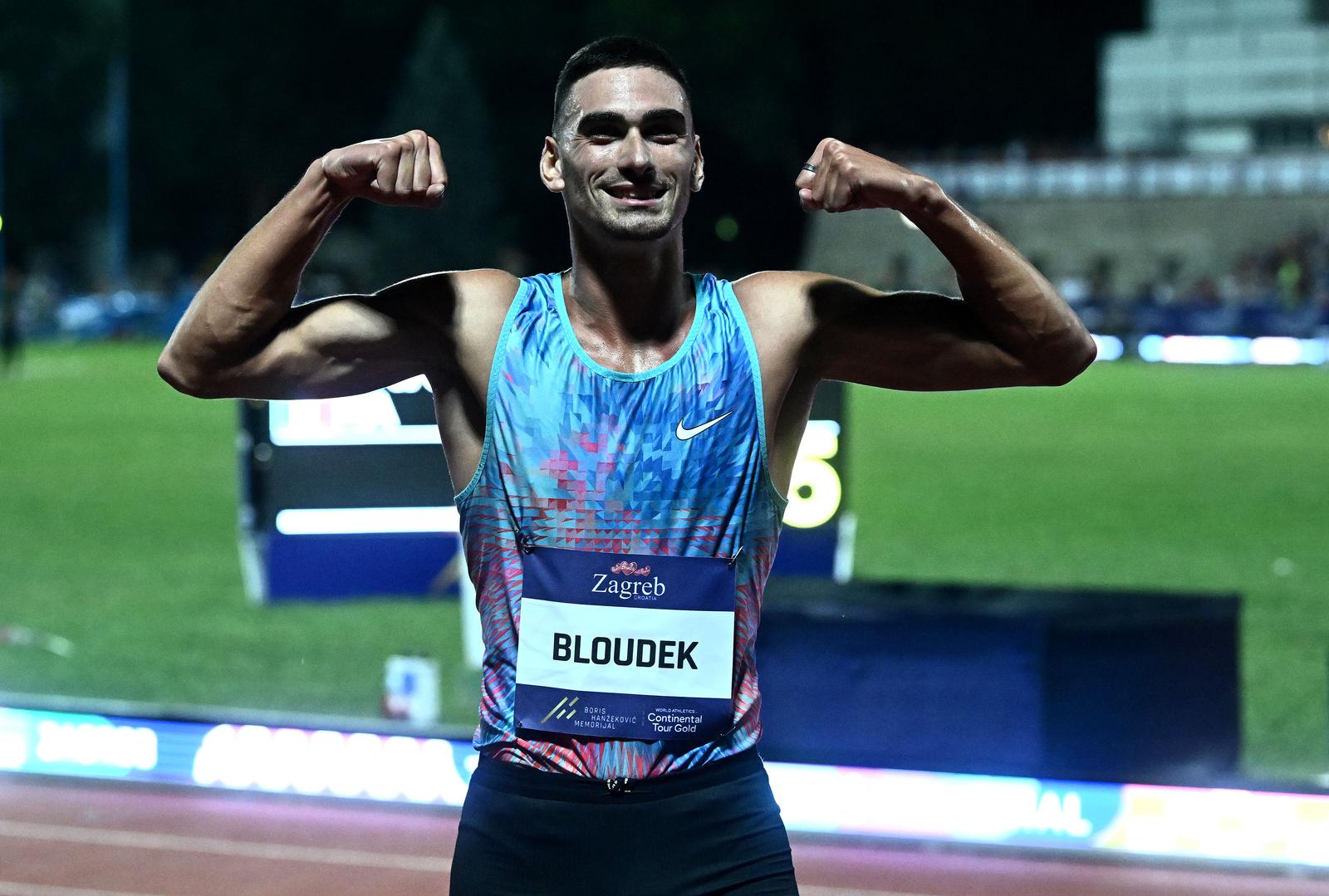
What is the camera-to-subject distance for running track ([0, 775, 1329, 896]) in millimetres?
5141

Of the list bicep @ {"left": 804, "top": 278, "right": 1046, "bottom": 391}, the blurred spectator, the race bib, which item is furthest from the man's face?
the blurred spectator

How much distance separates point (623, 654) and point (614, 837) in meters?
0.24

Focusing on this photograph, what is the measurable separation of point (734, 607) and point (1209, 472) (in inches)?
565

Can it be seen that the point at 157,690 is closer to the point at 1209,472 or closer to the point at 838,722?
the point at 838,722

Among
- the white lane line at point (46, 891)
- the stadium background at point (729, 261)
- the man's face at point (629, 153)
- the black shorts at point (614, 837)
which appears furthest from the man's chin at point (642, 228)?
the stadium background at point (729, 261)

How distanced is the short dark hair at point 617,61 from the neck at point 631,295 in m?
0.19

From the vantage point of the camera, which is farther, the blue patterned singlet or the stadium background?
the stadium background

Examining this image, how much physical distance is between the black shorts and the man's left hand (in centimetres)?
74

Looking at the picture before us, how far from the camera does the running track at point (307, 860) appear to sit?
514 centimetres

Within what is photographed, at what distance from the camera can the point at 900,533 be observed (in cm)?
1264

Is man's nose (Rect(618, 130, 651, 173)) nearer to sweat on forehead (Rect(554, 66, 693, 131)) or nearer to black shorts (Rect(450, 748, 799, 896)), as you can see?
sweat on forehead (Rect(554, 66, 693, 131))

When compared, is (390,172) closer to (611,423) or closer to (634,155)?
(634,155)

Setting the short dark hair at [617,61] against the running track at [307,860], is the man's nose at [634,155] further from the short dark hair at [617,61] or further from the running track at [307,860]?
the running track at [307,860]

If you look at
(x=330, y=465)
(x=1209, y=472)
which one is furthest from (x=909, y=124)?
(x=330, y=465)
